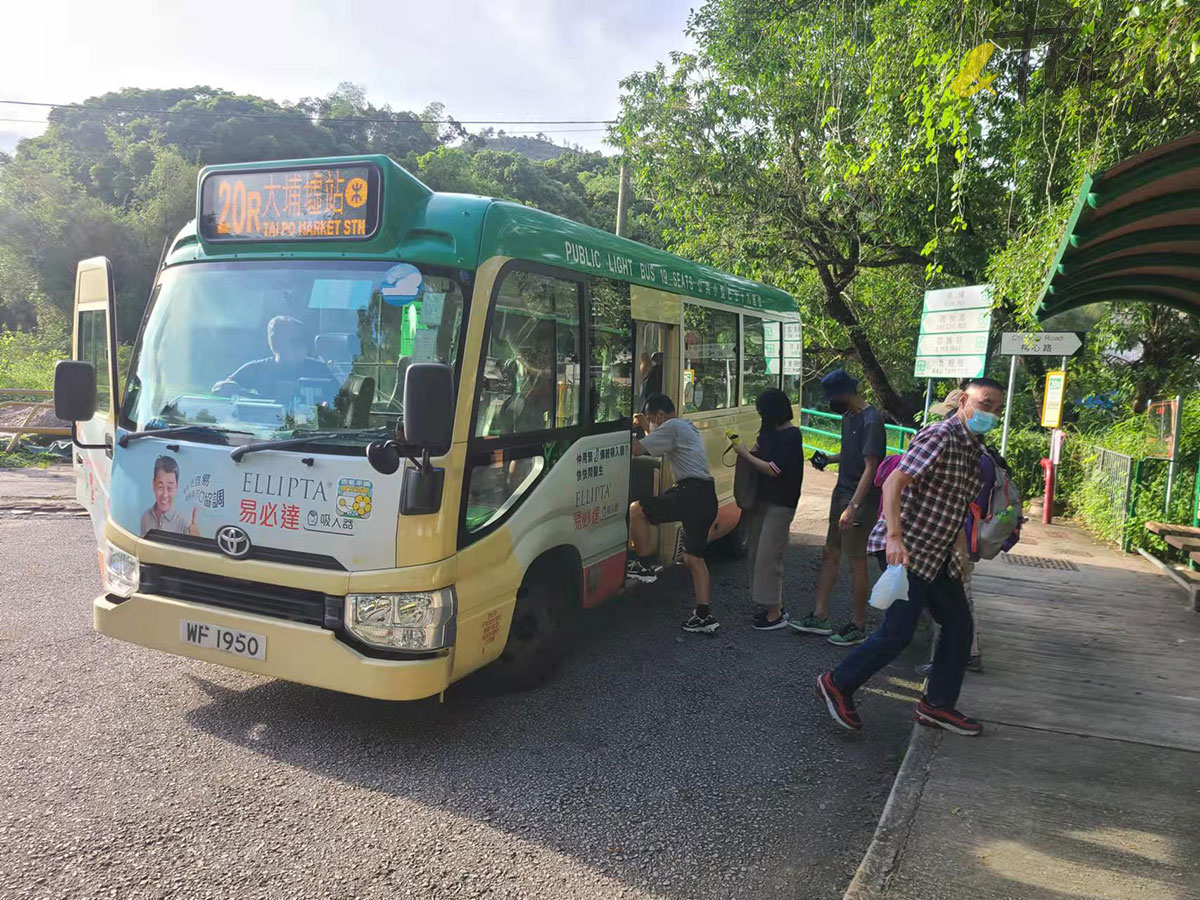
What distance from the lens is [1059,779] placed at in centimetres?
385

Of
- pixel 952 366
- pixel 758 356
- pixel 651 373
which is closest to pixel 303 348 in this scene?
pixel 651 373

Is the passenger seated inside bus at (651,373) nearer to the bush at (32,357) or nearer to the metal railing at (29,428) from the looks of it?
the metal railing at (29,428)

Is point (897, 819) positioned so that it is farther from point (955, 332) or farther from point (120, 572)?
point (955, 332)

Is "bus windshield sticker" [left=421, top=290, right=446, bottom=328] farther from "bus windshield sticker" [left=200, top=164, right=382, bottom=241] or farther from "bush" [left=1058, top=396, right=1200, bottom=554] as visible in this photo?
"bush" [left=1058, top=396, right=1200, bottom=554]

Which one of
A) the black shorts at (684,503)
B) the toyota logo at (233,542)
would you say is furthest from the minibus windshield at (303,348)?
the black shorts at (684,503)

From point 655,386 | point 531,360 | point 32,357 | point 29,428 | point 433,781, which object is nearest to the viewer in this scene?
point 433,781

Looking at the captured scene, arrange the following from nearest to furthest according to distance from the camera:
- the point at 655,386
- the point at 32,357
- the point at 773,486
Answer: the point at 773,486 → the point at 655,386 → the point at 32,357

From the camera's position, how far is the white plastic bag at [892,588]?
4188 mm

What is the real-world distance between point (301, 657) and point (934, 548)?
3080 millimetres

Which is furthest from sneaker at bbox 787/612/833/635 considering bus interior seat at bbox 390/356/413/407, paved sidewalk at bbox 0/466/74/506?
Answer: paved sidewalk at bbox 0/466/74/506

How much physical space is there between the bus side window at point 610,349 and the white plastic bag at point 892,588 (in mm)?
2061

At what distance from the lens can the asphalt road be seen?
10.2 feet

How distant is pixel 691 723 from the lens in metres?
4.57

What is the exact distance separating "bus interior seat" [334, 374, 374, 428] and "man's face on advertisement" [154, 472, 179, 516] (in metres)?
0.93
